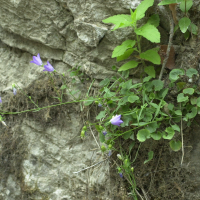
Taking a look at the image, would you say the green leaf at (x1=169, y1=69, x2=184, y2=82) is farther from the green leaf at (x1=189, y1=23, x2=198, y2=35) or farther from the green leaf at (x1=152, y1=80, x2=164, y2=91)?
the green leaf at (x1=189, y1=23, x2=198, y2=35)

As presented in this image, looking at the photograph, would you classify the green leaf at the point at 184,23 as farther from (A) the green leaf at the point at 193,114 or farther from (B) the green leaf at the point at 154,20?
(A) the green leaf at the point at 193,114

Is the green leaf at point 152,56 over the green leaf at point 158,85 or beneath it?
over

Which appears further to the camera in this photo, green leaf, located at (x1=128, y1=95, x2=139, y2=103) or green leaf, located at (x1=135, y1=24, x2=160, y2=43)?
green leaf, located at (x1=128, y1=95, x2=139, y2=103)

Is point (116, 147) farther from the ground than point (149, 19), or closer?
closer

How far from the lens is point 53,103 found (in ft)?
6.10

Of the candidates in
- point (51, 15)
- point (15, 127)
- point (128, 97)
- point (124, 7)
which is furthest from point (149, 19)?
point (15, 127)

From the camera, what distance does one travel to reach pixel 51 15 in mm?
1780

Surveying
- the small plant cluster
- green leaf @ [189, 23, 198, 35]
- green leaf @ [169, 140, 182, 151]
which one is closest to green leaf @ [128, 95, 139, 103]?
the small plant cluster

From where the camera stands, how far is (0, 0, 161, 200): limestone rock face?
1671 millimetres

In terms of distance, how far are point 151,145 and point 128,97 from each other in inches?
14.5

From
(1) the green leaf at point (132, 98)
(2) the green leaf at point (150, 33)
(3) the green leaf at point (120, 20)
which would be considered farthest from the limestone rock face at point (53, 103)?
(1) the green leaf at point (132, 98)

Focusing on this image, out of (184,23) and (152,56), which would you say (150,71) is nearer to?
(152,56)

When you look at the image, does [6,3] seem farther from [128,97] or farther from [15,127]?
[128,97]

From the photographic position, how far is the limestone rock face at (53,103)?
167 cm
